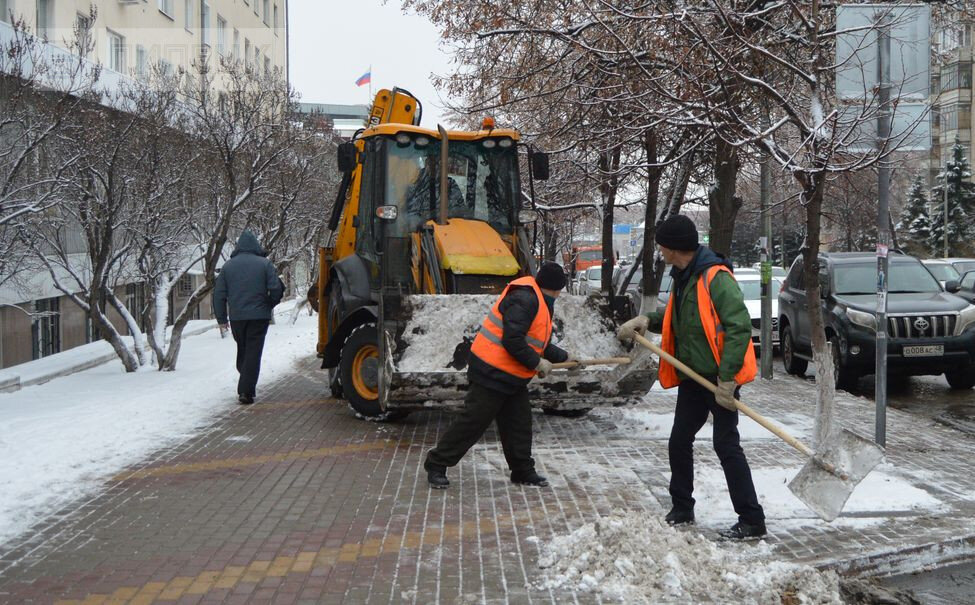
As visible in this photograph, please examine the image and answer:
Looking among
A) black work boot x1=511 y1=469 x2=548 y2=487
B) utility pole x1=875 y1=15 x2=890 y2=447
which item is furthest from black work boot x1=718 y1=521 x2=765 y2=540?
utility pole x1=875 y1=15 x2=890 y2=447

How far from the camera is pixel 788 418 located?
10.6 metres

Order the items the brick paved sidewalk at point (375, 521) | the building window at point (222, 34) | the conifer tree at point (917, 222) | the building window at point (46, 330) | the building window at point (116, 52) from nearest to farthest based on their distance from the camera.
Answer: the brick paved sidewalk at point (375, 521) → the building window at point (46, 330) → the building window at point (116, 52) → the building window at point (222, 34) → the conifer tree at point (917, 222)

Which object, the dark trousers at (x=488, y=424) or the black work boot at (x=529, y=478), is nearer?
the dark trousers at (x=488, y=424)

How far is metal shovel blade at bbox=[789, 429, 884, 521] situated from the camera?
5.89 meters

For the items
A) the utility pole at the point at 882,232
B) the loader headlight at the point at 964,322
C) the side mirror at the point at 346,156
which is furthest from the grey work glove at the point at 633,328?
the loader headlight at the point at 964,322

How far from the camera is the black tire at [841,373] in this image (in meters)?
13.5

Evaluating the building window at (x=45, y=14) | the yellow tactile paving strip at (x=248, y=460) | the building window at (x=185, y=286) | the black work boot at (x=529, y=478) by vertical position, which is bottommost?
the yellow tactile paving strip at (x=248, y=460)

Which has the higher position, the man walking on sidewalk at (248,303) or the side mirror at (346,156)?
the side mirror at (346,156)

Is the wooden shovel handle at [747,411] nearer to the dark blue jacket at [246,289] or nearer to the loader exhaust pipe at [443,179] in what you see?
the loader exhaust pipe at [443,179]

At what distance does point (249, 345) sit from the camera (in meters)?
11.5

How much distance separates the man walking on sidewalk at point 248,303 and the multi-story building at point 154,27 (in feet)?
22.7

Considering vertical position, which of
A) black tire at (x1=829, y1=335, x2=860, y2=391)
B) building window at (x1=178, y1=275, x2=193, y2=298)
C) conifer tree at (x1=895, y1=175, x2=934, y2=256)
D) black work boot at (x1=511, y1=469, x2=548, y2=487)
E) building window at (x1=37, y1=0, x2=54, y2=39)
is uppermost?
building window at (x1=37, y1=0, x2=54, y2=39)

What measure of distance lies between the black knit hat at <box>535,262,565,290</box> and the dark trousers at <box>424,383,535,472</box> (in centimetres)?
77

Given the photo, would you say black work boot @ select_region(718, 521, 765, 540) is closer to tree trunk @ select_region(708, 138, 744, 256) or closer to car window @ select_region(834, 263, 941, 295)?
tree trunk @ select_region(708, 138, 744, 256)
